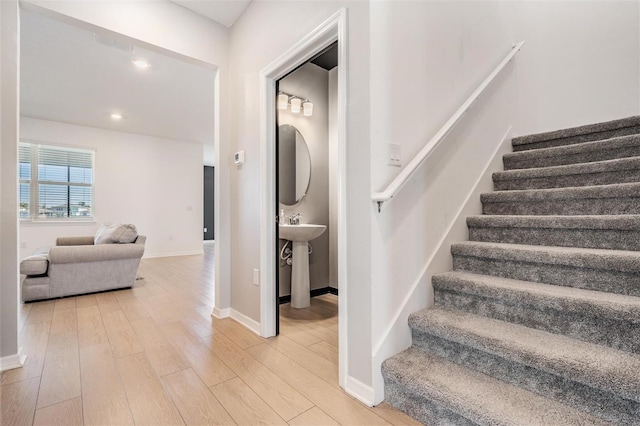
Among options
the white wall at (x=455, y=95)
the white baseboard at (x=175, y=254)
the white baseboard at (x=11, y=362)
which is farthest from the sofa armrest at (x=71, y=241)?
the white wall at (x=455, y=95)

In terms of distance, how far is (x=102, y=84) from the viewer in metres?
4.05

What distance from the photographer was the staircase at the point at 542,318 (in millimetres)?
1087

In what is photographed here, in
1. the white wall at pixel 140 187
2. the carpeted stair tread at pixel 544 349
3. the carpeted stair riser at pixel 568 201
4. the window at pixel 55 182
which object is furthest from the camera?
the white wall at pixel 140 187

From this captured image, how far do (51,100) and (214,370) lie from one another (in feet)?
17.4

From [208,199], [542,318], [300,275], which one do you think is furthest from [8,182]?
[208,199]

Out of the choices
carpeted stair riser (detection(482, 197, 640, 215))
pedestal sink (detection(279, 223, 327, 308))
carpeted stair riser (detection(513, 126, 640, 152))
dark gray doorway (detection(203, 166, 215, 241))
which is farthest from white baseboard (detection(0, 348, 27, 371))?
dark gray doorway (detection(203, 166, 215, 241))

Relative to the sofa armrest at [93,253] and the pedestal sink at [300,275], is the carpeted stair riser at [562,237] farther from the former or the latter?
the sofa armrest at [93,253]

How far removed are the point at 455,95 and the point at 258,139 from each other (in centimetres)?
150

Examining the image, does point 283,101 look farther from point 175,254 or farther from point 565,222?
point 175,254

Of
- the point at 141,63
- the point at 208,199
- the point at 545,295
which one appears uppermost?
the point at 141,63

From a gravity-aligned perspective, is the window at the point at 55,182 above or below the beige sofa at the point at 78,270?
above

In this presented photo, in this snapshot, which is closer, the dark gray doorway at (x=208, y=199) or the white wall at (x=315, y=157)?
the white wall at (x=315, y=157)

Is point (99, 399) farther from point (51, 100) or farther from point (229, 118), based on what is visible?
point (51, 100)

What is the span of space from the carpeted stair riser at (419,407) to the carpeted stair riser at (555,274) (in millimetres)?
863
